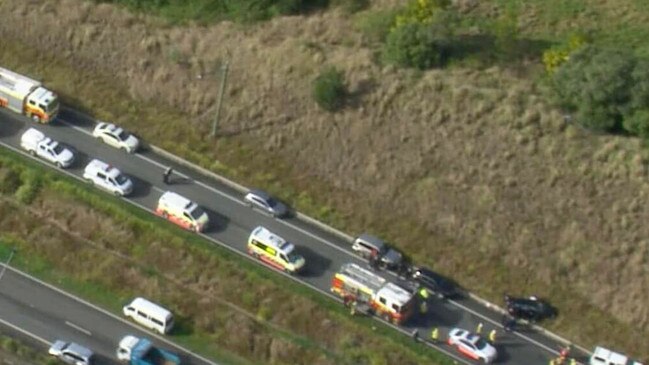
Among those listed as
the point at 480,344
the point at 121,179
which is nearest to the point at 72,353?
the point at 121,179

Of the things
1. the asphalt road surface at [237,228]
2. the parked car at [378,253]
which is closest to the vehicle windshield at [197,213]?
the asphalt road surface at [237,228]

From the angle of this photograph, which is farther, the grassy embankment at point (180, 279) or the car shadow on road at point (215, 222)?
the car shadow on road at point (215, 222)

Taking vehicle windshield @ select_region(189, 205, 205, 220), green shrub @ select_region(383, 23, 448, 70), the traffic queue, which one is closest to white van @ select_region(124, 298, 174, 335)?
the traffic queue

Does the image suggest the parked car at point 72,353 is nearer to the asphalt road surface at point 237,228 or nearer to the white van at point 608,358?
the asphalt road surface at point 237,228

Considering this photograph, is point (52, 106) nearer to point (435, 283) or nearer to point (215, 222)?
point (215, 222)

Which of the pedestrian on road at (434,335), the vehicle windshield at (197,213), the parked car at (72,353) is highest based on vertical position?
the vehicle windshield at (197,213)

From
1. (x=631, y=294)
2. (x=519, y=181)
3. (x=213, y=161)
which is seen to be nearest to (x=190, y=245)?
(x=213, y=161)

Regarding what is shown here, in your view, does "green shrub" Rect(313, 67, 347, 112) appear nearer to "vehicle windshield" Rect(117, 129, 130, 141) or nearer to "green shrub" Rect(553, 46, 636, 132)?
"vehicle windshield" Rect(117, 129, 130, 141)
